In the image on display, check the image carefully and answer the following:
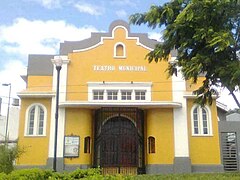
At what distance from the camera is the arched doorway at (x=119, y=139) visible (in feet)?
73.0

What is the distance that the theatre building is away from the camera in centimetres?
2223

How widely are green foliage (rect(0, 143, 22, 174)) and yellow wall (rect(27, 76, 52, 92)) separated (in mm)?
8796

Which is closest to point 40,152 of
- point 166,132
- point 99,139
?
point 99,139

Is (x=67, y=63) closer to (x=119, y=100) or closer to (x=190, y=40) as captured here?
(x=119, y=100)

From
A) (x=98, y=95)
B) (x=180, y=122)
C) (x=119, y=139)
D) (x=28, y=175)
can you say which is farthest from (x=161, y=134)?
(x=28, y=175)

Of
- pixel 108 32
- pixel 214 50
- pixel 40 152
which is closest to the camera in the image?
pixel 214 50

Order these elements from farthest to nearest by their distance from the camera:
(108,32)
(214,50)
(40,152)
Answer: (108,32) → (40,152) → (214,50)

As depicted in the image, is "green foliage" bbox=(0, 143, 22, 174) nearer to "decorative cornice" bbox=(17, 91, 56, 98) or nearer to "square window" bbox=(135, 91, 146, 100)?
"decorative cornice" bbox=(17, 91, 56, 98)

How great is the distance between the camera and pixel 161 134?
22.6 m

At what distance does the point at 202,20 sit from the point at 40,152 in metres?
14.9

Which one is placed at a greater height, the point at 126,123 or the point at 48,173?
the point at 126,123

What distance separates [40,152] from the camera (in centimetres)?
2258

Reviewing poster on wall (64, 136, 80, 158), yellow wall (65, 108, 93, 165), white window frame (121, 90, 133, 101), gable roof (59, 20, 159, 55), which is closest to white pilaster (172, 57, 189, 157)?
white window frame (121, 90, 133, 101)

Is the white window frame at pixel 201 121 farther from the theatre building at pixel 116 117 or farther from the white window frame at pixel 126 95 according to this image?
the white window frame at pixel 126 95
